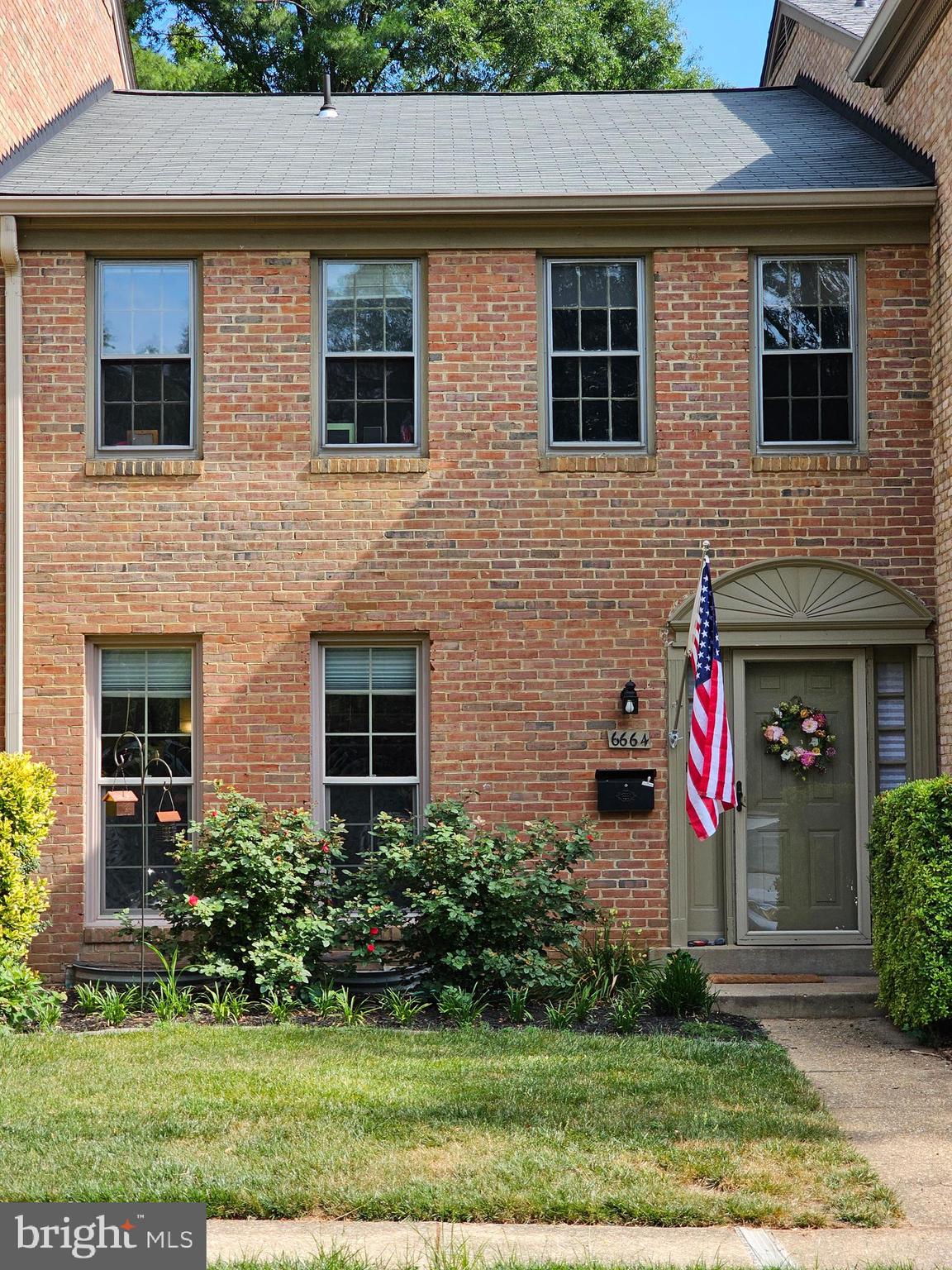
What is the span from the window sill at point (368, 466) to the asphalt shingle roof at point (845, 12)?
20.3 ft

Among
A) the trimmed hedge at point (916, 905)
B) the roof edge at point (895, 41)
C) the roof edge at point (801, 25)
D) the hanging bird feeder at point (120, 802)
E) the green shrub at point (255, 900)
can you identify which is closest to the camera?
the trimmed hedge at point (916, 905)

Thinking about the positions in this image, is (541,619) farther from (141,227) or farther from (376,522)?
(141,227)

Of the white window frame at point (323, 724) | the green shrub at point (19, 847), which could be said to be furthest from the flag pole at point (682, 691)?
the green shrub at point (19, 847)

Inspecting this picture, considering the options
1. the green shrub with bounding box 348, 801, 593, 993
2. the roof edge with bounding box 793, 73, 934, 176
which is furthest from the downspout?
the roof edge with bounding box 793, 73, 934, 176

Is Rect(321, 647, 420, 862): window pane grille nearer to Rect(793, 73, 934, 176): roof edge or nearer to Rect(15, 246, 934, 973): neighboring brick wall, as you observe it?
Rect(15, 246, 934, 973): neighboring brick wall

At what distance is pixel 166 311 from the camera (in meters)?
10.5

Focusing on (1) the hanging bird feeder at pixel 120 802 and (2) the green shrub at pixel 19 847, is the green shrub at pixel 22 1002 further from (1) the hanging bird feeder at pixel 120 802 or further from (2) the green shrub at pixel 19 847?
(1) the hanging bird feeder at pixel 120 802

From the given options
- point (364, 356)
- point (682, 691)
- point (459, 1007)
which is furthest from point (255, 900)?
point (364, 356)

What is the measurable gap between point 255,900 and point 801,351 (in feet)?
19.2

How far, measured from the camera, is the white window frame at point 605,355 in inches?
408

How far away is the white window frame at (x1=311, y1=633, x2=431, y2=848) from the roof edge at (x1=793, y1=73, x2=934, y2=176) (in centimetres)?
538

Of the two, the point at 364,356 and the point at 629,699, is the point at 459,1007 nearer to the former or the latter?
the point at 629,699

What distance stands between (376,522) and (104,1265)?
665 cm

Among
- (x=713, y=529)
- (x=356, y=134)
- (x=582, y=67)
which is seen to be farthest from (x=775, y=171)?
(x=582, y=67)
